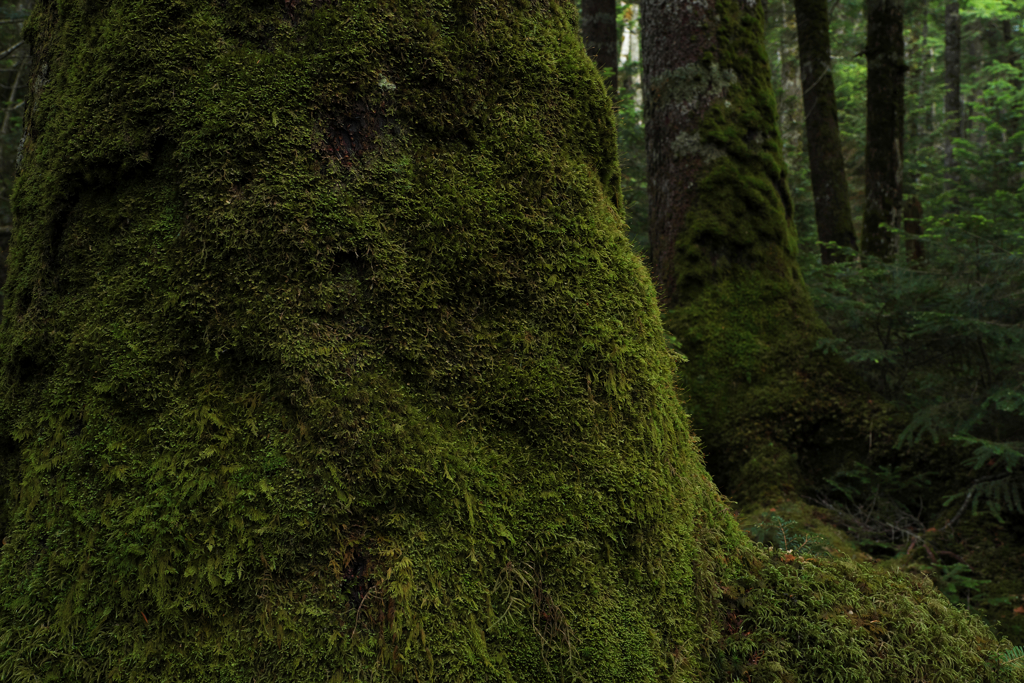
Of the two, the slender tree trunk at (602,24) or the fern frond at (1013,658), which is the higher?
the slender tree trunk at (602,24)

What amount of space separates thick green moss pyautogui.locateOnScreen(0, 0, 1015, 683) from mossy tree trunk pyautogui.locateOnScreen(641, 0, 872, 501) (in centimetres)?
278

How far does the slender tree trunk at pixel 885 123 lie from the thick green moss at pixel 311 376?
7.55 metres

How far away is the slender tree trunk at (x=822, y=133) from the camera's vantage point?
31.2 ft

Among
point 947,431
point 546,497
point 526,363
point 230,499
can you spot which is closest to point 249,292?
point 230,499

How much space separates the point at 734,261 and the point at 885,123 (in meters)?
4.67

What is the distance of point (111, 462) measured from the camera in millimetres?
1667

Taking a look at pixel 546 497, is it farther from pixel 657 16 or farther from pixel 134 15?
pixel 657 16

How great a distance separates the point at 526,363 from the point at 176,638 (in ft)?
4.21

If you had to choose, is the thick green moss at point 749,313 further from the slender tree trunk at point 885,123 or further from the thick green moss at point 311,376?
the slender tree trunk at point 885,123

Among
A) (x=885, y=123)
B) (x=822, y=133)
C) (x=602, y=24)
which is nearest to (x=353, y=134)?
(x=885, y=123)

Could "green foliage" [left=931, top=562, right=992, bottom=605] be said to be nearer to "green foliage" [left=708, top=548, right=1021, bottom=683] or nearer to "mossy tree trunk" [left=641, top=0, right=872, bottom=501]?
"mossy tree trunk" [left=641, top=0, right=872, bottom=501]


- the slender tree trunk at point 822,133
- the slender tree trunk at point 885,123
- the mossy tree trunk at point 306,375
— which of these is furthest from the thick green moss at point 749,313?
the slender tree trunk at point 822,133

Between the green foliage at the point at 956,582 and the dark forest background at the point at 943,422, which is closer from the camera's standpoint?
the green foliage at the point at 956,582

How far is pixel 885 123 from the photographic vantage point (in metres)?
8.00
